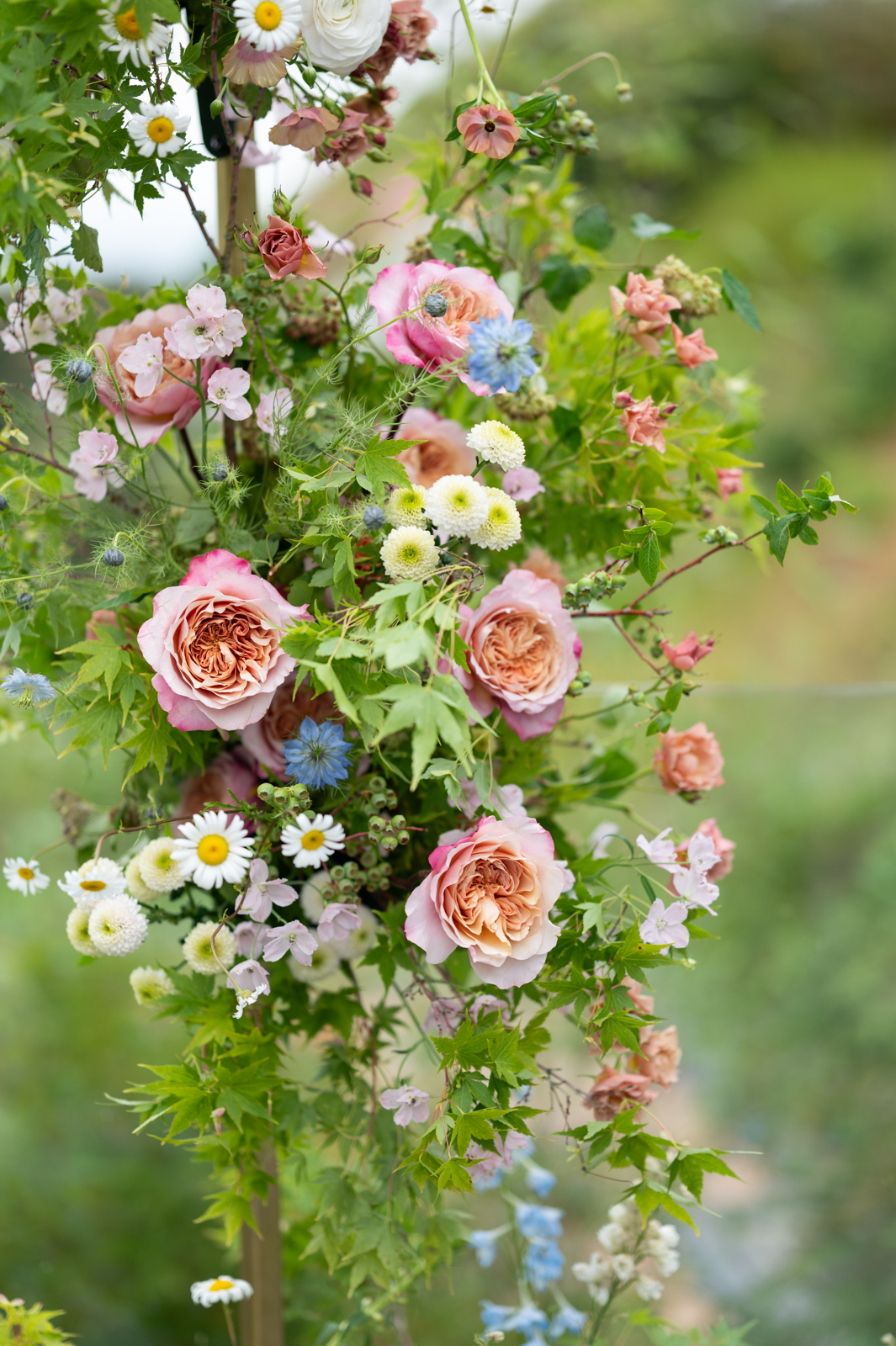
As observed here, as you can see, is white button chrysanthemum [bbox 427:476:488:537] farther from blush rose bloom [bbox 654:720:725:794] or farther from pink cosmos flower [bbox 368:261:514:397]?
blush rose bloom [bbox 654:720:725:794]

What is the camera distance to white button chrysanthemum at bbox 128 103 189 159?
0.47 metres

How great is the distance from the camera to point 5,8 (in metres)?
0.42

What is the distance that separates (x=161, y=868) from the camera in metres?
0.51

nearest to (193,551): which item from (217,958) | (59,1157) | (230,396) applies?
(230,396)

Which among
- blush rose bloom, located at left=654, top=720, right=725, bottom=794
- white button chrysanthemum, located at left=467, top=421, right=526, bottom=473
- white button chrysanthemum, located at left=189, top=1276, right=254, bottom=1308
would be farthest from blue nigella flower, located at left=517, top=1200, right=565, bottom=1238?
white button chrysanthemum, located at left=467, top=421, right=526, bottom=473

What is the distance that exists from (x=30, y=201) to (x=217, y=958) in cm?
36

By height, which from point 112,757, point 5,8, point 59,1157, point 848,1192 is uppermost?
point 5,8

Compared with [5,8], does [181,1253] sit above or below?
below

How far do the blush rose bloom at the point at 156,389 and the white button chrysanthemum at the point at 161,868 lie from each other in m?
0.22

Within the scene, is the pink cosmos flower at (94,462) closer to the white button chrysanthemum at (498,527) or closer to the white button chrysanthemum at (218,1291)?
the white button chrysanthemum at (498,527)

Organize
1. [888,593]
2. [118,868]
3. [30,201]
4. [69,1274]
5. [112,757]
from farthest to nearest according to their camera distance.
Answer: [888,593], [69,1274], [112,757], [118,868], [30,201]

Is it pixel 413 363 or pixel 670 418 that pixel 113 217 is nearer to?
pixel 413 363

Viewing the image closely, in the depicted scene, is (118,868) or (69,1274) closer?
(118,868)

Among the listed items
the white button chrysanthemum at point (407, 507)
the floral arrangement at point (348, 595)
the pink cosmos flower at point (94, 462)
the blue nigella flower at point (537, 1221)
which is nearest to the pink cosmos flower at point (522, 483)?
the floral arrangement at point (348, 595)
